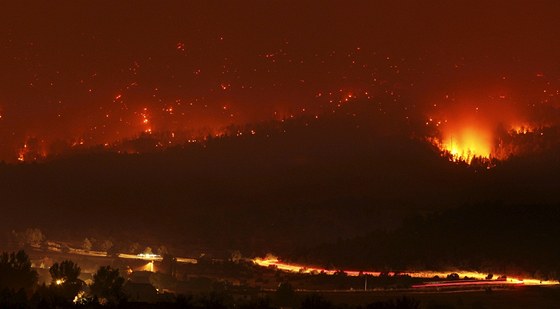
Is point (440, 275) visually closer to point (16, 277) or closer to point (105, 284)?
point (105, 284)

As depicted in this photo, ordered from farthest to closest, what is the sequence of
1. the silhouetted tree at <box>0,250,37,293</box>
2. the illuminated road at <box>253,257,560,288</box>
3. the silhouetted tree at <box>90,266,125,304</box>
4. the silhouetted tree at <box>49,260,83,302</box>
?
the illuminated road at <box>253,257,560,288</box>, the silhouetted tree at <box>0,250,37,293</box>, the silhouetted tree at <box>90,266,125,304</box>, the silhouetted tree at <box>49,260,83,302</box>

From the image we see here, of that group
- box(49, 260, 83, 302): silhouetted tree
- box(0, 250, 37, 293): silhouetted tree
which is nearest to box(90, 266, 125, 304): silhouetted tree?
box(49, 260, 83, 302): silhouetted tree

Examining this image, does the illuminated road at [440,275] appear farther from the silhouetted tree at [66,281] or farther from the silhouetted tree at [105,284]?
the silhouetted tree at [66,281]

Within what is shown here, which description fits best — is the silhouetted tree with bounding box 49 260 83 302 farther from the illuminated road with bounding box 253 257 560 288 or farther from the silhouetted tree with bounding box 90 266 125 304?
the illuminated road with bounding box 253 257 560 288

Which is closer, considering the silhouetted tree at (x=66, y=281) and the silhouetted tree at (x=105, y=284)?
the silhouetted tree at (x=66, y=281)

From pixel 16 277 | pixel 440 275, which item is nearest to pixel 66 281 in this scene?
pixel 16 277

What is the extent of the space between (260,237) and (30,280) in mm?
36966

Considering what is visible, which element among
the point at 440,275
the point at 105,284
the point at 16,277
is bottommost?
the point at 105,284

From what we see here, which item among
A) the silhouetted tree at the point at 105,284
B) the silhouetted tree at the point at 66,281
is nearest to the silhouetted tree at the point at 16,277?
the silhouetted tree at the point at 66,281

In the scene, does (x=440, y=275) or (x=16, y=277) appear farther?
(x=440, y=275)

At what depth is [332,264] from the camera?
58.9m

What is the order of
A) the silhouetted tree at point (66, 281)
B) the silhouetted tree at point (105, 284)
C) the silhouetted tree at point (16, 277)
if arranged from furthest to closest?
the silhouetted tree at point (16, 277) < the silhouetted tree at point (105, 284) < the silhouetted tree at point (66, 281)

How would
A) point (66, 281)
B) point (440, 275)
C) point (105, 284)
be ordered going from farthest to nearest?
point (440, 275) < point (105, 284) < point (66, 281)

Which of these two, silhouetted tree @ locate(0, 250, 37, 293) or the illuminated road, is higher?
the illuminated road
